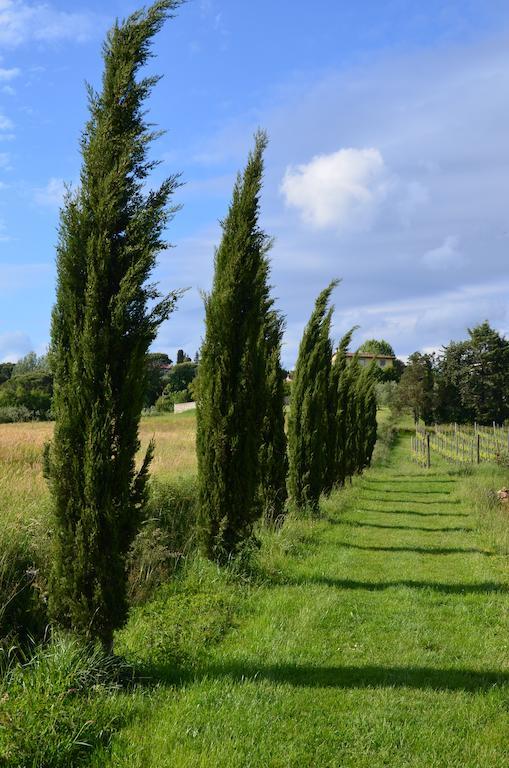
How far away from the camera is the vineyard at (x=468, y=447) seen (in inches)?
986

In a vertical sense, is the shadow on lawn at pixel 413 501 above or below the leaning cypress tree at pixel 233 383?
below

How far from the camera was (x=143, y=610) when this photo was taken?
5691mm

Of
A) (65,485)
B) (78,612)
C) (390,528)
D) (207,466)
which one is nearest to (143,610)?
(78,612)

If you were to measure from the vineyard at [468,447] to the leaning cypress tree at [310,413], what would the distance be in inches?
458

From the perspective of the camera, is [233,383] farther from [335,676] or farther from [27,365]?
[27,365]

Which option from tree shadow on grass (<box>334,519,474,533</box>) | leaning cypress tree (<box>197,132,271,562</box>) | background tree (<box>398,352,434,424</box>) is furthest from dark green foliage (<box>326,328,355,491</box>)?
background tree (<box>398,352,434,424</box>)

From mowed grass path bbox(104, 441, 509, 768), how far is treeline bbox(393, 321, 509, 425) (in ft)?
163

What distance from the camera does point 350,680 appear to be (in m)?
4.32

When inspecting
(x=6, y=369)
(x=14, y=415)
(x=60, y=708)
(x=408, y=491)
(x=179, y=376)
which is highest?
(x=6, y=369)

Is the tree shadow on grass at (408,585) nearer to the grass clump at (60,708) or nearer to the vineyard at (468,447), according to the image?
the grass clump at (60,708)

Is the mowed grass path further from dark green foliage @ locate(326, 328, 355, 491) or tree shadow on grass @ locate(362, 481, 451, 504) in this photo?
tree shadow on grass @ locate(362, 481, 451, 504)

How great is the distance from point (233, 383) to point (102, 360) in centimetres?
365

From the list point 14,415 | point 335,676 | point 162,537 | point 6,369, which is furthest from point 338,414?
point 6,369

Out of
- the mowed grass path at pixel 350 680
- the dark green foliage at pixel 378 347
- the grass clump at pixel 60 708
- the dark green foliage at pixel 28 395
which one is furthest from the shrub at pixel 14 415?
the dark green foliage at pixel 378 347
